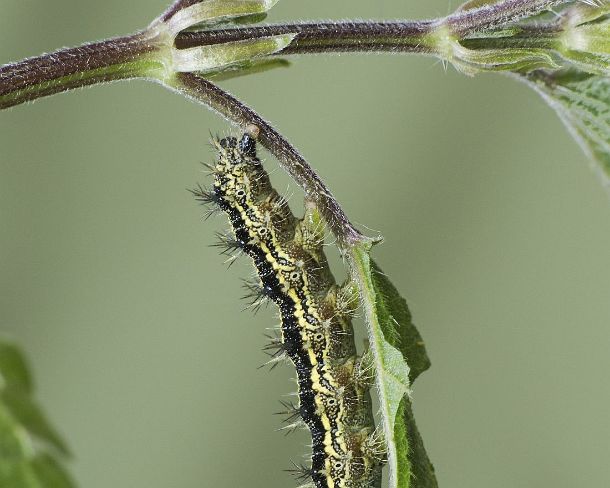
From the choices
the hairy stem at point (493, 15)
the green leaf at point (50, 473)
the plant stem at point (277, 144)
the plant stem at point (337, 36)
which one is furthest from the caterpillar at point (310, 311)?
the green leaf at point (50, 473)

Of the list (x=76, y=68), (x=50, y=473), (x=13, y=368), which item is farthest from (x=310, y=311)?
(x=50, y=473)

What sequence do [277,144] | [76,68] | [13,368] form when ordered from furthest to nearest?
[277,144]
[76,68]
[13,368]

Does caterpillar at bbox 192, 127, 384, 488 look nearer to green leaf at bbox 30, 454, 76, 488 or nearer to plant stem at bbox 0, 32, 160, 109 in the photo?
plant stem at bbox 0, 32, 160, 109

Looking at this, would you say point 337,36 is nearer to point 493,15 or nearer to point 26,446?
point 493,15

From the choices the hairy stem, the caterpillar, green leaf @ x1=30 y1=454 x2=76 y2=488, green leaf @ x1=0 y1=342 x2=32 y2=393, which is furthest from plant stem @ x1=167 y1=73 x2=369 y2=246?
green leaf @ x1=30 y1=454 x2=76 y2=488

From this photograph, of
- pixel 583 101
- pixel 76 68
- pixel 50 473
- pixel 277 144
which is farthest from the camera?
pixel 583 101

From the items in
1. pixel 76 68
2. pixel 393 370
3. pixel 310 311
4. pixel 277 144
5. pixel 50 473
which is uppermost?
pixel 76 68

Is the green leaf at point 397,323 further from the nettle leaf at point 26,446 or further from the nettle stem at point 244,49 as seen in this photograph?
the nettle leaf at point 26,446
